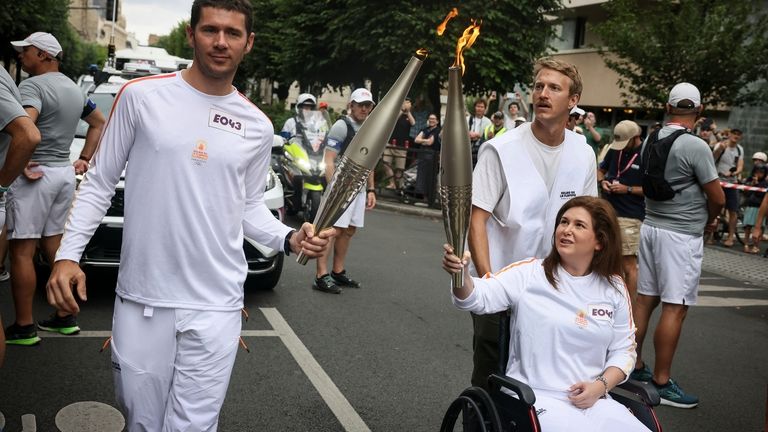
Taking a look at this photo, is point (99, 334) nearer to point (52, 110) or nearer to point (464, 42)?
point (52, 110)

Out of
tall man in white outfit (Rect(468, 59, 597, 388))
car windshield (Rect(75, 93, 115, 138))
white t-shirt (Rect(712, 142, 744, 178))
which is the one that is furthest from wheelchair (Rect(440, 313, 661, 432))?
white t-shirt (Rect(712, 142, 744, 178))

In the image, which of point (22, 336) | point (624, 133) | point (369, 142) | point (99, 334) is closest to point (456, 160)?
point (369, 142)

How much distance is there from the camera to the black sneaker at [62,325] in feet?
19.6

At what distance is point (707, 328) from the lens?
26.6 feet

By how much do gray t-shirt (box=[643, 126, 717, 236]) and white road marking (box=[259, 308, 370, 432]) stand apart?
2.49 metres

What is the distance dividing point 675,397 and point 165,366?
3838mm

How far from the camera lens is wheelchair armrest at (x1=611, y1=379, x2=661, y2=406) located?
3.39 metres

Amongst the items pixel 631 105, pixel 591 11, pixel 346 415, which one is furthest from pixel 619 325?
pixel 591 11

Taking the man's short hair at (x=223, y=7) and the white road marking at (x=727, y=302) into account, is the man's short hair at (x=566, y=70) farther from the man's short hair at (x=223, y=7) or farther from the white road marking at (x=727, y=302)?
the white road marking at (x=727, y=302)

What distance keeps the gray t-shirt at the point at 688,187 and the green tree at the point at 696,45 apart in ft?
51.2

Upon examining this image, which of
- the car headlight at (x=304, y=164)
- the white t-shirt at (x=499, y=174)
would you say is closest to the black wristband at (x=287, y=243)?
the white t-shirt at (x=499, y=174)

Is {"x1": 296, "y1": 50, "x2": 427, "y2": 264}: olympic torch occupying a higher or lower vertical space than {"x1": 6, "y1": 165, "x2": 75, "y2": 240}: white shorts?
higher

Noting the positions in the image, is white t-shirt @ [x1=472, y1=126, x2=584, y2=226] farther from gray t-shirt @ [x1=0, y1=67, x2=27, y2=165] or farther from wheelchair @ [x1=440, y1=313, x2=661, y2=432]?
gray t-shirt @ [x1=0, y1=67, x2=27, y2=165]

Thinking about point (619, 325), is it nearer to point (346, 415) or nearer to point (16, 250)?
point (346, 415)
